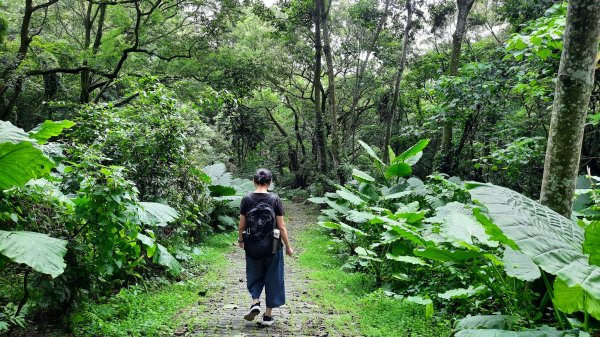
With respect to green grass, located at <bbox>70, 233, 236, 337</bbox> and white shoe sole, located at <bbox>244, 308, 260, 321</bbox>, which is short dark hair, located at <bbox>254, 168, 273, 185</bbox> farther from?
green grass, located at <bbox>70, 233, 236, 337</bbox>

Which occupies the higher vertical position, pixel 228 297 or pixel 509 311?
pixel 509 311

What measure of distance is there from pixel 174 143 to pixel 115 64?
8.43 m

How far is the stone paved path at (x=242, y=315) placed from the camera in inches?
156

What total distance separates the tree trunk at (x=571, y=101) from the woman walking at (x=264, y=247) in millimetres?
2426

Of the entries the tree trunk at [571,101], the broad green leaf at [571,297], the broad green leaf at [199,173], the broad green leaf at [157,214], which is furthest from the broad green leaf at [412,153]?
the broad green leaf at [571,297]

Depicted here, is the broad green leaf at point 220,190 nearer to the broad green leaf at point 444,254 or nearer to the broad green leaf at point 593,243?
the broad green leaf at point 444,254

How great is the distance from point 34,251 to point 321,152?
14810mm

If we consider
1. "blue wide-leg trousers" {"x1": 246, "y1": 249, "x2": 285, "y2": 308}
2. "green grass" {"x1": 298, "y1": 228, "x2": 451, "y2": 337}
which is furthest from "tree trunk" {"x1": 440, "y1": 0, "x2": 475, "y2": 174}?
"blue wide-leg trousers" {"x1": 246, "y1": 249, "x2": 285, "y2": 308}

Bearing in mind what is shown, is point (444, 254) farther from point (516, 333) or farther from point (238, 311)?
point (238, 311)

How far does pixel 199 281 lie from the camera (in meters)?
6.05

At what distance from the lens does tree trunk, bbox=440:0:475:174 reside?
1181cm

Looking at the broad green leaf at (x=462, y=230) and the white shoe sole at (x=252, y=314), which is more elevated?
the broad green leaf at (x=462, y=230)

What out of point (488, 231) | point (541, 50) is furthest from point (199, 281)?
point (541, 50)

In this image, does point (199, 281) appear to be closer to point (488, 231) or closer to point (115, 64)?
point (488, 231)
